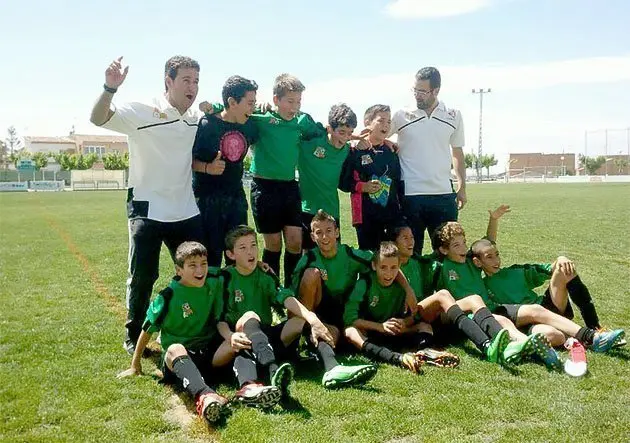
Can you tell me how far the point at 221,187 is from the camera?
18.3 ft

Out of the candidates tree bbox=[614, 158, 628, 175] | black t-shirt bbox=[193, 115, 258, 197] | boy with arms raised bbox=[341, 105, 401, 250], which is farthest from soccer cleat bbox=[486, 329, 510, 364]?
tree bbox=[614, 158, 628, 175]

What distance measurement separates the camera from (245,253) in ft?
16.3

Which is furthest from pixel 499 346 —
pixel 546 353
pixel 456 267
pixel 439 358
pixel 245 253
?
pixel 245 253

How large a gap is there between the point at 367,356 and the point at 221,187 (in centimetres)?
197

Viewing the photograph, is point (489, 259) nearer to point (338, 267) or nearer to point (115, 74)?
point (338, 267)

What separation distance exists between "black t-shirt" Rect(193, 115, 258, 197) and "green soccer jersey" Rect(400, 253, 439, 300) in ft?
5.84

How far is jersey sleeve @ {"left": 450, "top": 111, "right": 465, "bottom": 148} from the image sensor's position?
6516 millimetres

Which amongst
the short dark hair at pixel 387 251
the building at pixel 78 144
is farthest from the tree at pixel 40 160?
the short dark hair at pixel 387 251

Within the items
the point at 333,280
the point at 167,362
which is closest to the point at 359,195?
the point at 333,280

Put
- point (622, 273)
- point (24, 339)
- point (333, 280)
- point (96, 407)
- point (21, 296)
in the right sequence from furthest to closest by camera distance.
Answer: point (622, 273) < point (21, 296) < point (24, 339) < point (333, 280) < point (96, 407)

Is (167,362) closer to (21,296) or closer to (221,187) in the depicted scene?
(221,187)

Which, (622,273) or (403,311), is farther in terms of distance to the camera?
(622,273)

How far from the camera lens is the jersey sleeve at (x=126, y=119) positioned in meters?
5.00

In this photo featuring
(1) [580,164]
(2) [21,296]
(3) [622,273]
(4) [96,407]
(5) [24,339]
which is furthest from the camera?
(1) [580,164]
